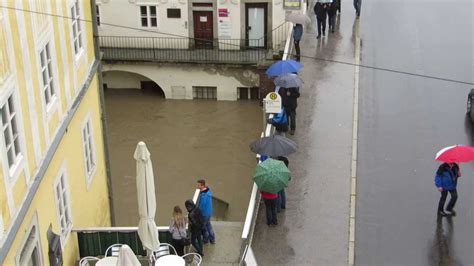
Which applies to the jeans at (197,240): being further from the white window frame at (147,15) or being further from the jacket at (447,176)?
the white window frame at (147,15)

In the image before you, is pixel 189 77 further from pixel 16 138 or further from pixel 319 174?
pixel 16 138

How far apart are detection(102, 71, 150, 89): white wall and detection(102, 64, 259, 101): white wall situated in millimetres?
1100

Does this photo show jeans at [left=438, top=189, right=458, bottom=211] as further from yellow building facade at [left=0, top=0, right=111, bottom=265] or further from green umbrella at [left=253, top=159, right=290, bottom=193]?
yellow building facade at [left=0, top=0, right=111, bottom=265]

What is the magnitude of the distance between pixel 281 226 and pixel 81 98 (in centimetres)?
597

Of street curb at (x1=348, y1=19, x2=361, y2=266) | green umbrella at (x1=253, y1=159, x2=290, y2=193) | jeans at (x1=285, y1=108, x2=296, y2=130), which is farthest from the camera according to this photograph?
jeans at (x1=285, y1=108, x2=296, y2=130)

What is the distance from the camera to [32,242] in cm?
1678

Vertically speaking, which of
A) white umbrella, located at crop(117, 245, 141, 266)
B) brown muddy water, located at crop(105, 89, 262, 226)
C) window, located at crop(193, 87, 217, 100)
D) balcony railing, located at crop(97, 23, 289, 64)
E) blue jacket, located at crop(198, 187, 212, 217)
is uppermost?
white umbrella, located at crop(117, 245, 141, 266)

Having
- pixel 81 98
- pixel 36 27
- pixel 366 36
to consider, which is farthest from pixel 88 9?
pixel 366 36

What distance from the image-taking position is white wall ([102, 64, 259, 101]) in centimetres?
4094

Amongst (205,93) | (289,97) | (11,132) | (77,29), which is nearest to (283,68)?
(289,97)

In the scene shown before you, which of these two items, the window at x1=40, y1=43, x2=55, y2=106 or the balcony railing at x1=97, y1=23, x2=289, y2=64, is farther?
the balcony railing at x1=97, y1=23, x2=289, y2=64

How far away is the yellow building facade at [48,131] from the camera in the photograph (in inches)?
610

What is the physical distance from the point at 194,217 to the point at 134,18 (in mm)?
24378

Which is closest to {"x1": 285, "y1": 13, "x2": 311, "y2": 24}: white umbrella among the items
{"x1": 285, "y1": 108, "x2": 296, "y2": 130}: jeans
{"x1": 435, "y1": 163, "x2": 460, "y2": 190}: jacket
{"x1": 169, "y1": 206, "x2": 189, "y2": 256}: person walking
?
{"x1": 285, "y1": 108, "x2": 296, "y2": 130}: jeans
